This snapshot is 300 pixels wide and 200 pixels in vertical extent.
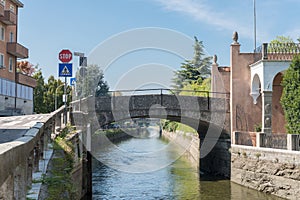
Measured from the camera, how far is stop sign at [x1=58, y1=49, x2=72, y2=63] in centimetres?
1345

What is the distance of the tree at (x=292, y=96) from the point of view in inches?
691

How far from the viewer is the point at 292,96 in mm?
17766

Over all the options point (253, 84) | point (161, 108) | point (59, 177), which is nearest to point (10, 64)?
point (161, 108)

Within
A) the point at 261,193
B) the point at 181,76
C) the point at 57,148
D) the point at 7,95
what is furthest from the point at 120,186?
the point at 181,76

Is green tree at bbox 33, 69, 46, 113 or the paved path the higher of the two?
green tree at bbox 33, 69, 46, 113

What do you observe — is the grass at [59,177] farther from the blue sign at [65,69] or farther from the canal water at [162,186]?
the canal water at [162,186]

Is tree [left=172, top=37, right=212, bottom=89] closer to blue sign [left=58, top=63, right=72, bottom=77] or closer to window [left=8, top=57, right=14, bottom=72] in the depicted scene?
window [left=8, top=57, right=14, bottom=72]

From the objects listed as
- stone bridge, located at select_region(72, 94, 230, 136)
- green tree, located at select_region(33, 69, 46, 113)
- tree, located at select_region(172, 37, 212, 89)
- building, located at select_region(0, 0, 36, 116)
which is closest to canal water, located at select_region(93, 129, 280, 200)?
stone bridge, located at select_region(72, 94, 230, 136)

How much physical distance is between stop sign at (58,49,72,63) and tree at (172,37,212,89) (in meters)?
41.5

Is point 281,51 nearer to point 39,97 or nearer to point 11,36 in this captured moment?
point 11,36

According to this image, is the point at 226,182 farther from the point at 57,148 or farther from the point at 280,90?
the point at 57,148

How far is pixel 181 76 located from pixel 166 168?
34941 mm

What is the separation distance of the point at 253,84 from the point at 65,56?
34.8 ft

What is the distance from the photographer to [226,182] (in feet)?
61.4
